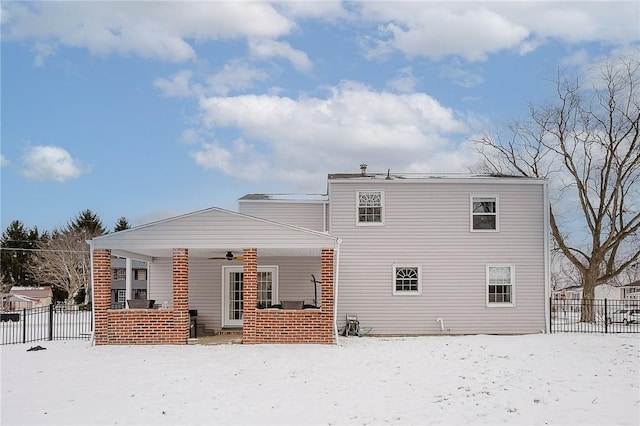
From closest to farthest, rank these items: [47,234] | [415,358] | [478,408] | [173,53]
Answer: [478,408] < [415,358] < [173,53] < [47,234]

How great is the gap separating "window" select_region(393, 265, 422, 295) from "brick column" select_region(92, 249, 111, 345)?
870 centimetres

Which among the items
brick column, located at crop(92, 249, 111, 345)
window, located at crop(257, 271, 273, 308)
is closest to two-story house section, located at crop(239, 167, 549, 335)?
window, located at crop(257, 271, 273, 308)

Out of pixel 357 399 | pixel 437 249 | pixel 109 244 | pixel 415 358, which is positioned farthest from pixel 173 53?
pixel 357 399

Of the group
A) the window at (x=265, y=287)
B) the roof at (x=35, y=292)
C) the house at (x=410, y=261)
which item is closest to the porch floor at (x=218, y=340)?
the house at (x=410, y=261)

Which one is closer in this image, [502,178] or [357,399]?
[357,399]

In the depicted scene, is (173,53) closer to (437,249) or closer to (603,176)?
(437,249)

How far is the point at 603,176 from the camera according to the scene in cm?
2811

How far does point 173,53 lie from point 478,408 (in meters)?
14.2

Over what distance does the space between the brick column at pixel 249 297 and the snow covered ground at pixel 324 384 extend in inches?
29.2

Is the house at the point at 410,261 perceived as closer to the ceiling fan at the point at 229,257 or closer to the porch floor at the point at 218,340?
the ceiling fan at the point at 229,257

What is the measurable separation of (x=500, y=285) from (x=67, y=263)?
35217 millimetres

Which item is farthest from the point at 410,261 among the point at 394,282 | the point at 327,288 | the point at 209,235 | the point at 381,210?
the point at 209,235

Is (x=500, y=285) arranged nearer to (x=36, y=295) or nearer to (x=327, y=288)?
(x=327, y=288)

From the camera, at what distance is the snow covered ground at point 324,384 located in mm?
9969
